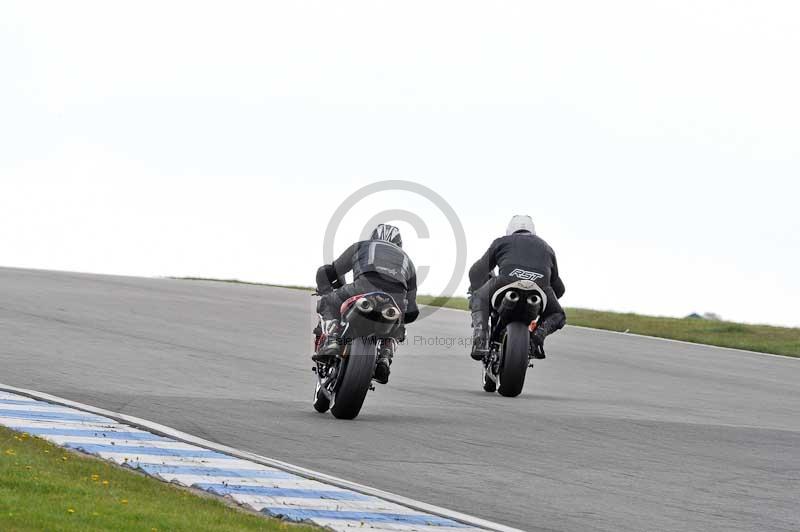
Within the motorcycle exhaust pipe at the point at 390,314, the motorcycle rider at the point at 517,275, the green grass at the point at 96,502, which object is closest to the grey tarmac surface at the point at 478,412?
the motorcycle rider at the point at 517,275

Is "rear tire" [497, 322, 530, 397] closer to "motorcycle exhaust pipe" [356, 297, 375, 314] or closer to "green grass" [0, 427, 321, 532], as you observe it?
"motorcycle exhaust pipe" [356, 297, 375, 314]

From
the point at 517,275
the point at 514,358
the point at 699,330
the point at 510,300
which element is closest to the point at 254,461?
the point at 510,300

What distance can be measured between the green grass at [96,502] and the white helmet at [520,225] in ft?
21.4

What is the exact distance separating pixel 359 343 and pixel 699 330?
1717 centimetres

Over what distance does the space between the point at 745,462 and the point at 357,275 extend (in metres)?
3.38

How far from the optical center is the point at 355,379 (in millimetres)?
10242

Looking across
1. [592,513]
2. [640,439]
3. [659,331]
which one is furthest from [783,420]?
[659,331]

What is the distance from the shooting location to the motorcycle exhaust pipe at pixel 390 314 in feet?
33.0

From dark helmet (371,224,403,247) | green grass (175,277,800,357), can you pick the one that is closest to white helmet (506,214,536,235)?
dark helmet (371,224,403,247)

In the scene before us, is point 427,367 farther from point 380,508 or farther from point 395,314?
point 380,508

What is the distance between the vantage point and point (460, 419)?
11.1 meters

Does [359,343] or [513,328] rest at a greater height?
[513,328]

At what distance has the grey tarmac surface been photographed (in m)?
7.85

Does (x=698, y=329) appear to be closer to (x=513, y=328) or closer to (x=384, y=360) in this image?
(x=513, y=328)
